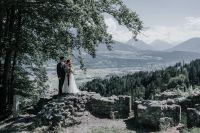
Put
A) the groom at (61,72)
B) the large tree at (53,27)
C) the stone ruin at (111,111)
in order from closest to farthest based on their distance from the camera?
1. the stone ruin at (111,111)
2. the groom at (61,72)
3. the large tree at (53,27)

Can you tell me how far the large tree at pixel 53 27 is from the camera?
33625 mm

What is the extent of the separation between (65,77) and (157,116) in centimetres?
971

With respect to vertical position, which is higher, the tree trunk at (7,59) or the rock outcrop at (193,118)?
the tree trunk at (7,59)

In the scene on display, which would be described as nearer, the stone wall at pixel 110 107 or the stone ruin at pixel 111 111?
the stone ruin at pixel 111 111

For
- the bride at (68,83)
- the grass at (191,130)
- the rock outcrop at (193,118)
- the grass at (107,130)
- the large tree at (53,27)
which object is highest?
the large tree at (53,27)

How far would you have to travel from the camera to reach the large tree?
33.6 meters

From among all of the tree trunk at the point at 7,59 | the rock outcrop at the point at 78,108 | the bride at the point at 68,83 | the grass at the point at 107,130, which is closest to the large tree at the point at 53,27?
the tree trunk at the point at 7,59

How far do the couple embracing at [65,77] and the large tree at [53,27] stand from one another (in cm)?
357

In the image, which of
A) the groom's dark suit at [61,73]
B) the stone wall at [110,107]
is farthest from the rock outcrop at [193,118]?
the groom's dark suit at [61,73]

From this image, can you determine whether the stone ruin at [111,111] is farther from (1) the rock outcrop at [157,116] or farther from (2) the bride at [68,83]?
(2) the bride at [68,83]

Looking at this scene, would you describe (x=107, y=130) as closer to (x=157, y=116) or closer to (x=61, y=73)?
(x=157, y=116)

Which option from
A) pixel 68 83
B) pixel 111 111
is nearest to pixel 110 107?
pixel 111 111

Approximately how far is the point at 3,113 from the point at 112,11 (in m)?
15.0

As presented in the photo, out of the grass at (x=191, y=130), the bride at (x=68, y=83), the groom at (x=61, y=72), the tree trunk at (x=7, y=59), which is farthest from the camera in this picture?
the tree trunk at (x=7, y=59)
